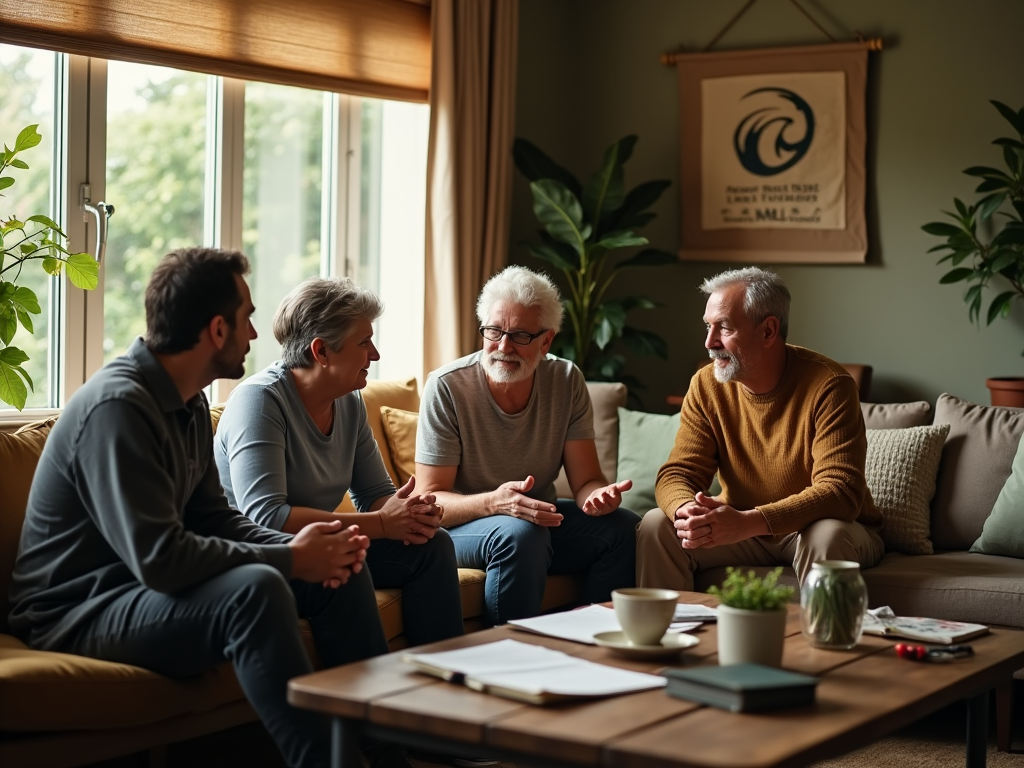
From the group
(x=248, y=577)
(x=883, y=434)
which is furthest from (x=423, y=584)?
(x=883, y=434)

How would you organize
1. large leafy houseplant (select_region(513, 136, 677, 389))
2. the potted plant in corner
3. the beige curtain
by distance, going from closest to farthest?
the potted plant in corner → the beige curtain → large leafy houseplant (select_region(513, 136, 677, 389))

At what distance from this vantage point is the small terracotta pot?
413cm

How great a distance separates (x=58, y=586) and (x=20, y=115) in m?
1.77

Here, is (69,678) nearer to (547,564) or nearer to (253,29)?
(547,564)

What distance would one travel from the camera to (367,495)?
3.16m

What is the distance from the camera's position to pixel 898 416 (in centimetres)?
383

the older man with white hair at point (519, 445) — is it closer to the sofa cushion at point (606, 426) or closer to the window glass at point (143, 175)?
the sofa cushion at point (606, 426)

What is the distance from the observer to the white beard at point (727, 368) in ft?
10.8

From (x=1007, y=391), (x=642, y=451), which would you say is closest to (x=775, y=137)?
(x=1007, y=391)

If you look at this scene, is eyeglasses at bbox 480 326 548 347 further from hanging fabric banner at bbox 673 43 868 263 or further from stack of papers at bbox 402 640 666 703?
hanging fabric banner at bbox 673 43 868 263

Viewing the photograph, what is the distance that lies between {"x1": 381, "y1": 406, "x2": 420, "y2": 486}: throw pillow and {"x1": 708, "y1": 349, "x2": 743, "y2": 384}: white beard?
936 millimetres

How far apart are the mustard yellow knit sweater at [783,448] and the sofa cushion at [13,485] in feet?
5.27

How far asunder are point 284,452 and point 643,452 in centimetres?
143

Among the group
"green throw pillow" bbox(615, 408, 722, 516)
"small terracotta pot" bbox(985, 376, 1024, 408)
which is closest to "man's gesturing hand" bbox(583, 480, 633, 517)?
"green throw pillow" bbox(615, 408, 722, 516)
